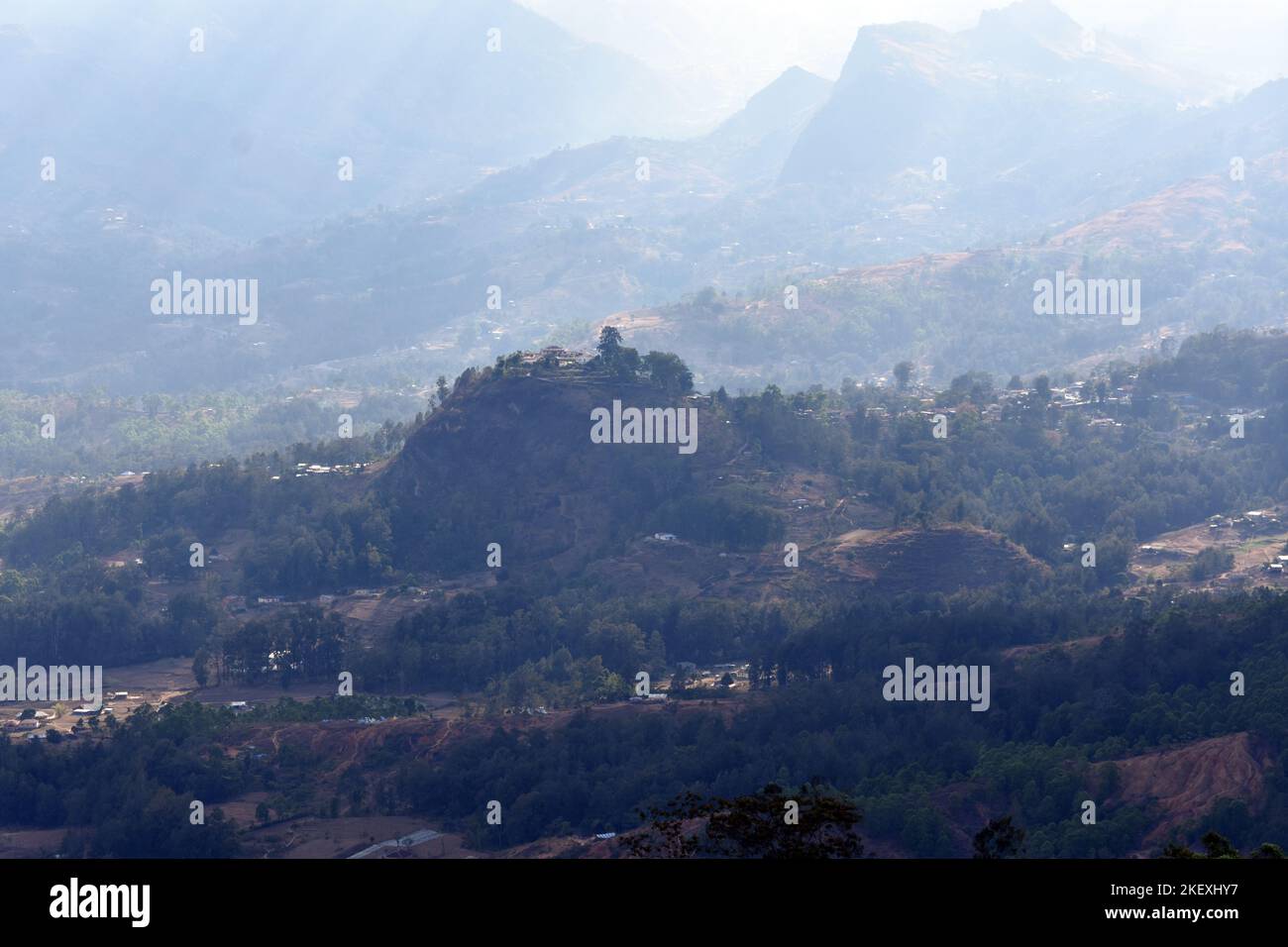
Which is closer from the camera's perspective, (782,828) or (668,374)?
(782,828)

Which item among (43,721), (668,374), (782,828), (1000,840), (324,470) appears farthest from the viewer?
(324,470)

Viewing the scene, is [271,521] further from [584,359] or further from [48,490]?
Answer: [48,490]

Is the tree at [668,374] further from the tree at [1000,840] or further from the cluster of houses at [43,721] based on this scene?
the tree at [1000,840]

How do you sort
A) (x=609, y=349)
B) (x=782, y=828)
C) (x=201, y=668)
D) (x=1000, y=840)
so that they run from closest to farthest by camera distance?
(x=782, y=828)
(x=1000, y=840)
(x=201, y=668)
(x=609, y=349)

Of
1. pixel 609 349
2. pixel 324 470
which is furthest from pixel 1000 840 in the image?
pixel 324 470

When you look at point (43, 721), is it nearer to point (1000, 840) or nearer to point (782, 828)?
point (782, 828)

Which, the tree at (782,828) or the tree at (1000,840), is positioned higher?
the tree at (782,828)

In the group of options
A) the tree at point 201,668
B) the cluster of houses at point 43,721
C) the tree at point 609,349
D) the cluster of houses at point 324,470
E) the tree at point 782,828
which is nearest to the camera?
the tree at point 782,828

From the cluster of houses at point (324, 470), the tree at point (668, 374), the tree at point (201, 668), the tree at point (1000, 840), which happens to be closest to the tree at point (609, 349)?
the tree at point (668, 374)

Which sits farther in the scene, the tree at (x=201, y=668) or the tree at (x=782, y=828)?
the tree at (x=201, y=668)
